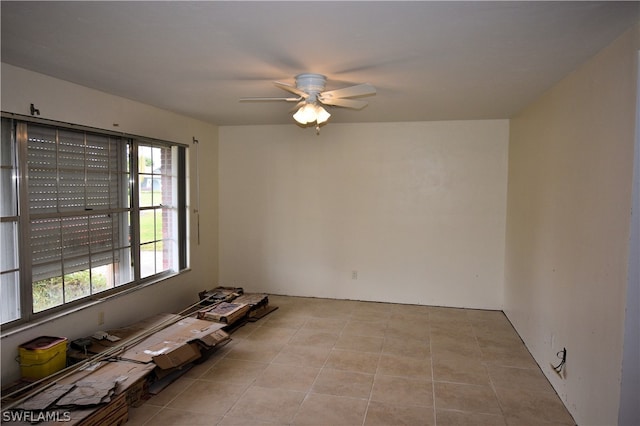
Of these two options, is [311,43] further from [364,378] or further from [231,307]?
[231,307]

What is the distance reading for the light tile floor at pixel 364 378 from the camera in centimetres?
280

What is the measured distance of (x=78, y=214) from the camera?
3.54 metres

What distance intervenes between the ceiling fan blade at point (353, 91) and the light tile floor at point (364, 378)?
229 centimetres

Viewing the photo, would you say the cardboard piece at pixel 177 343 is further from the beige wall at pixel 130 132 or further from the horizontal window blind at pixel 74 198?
the horizontal window blind at pixel 74 198

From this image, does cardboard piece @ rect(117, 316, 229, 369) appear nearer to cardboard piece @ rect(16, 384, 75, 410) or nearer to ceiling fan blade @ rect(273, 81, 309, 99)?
cardboard piece @ rect(16, 384, 75, 410)

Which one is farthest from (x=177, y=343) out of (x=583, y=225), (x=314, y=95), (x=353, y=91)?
(x=583, y=225)

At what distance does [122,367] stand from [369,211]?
348cm

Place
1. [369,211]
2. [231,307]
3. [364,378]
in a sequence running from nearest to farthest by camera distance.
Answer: [364,378] < [231,307] < [369,211]

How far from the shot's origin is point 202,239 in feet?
18.0

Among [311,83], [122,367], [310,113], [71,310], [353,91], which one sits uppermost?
[311,83]

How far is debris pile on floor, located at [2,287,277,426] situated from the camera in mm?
2445

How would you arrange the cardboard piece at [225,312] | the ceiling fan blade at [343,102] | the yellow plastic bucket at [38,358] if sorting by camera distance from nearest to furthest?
1. the yellow plastic bucket at [38,358]
2. the ceiling fan blade at [343,102]
3. the cardboard piece at [225,312]

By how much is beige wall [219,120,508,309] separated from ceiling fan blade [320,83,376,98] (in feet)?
8.03

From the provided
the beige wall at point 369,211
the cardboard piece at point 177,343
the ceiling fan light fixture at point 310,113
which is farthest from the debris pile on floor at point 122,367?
the ceiling fan light fixture at point 310,113
